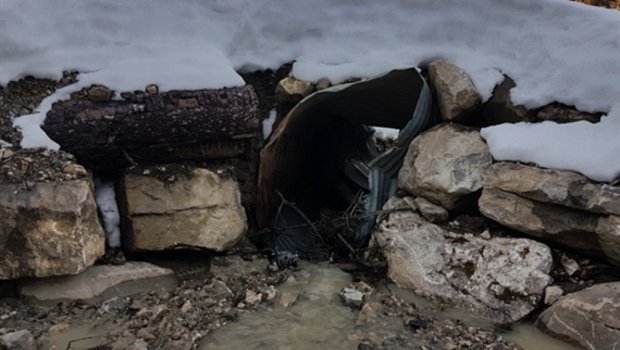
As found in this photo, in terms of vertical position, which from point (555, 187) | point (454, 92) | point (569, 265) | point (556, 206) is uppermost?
point (454, 92)

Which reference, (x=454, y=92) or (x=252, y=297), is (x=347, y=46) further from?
(x=252, y=297)

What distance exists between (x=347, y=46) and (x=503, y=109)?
109cm

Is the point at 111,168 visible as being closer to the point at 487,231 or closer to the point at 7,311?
the point at 7,311

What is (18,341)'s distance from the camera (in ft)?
7.25

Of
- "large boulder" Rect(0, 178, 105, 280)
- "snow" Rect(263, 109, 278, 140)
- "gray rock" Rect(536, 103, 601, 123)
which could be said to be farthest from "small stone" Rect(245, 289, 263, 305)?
"gray rock" Rect(536, 103, 601, 123)

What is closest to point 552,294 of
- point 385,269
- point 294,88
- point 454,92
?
point 385,269

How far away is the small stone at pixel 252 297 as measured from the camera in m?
2.77

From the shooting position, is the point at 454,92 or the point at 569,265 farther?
the point at 454,92

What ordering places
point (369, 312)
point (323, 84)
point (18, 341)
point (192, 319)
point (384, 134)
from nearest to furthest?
point (18, 341)
point (192, 319)
point (369, 312)
point (323, 84)
point (384, 134)

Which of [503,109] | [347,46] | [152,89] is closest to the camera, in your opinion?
[152,89]

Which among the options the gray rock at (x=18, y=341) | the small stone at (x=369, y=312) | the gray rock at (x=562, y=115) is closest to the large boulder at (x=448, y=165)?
the gray rock at (x=562, y=115)

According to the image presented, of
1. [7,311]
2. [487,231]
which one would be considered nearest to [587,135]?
[487,231]

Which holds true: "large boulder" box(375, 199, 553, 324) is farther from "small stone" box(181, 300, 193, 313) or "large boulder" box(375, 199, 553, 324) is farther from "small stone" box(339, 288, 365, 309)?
"small stone" box(181, 300, 193, 313)

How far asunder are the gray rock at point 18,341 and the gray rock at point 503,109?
261 centimetres
